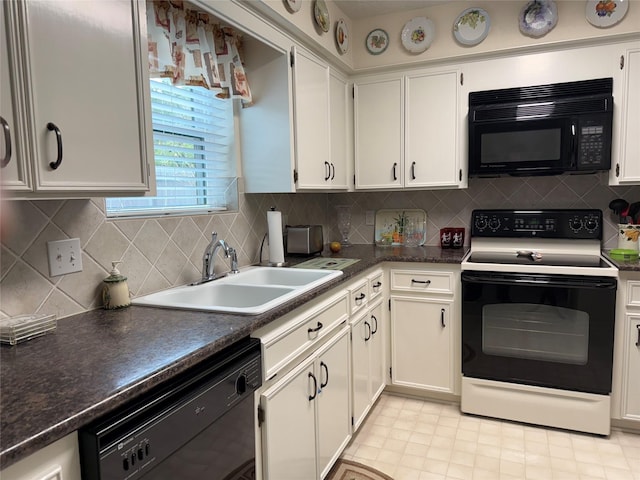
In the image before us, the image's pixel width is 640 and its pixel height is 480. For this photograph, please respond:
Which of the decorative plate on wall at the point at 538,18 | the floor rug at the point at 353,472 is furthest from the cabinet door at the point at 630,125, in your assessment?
the floor rug at the point at 353,472

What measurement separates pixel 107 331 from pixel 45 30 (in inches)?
32.0

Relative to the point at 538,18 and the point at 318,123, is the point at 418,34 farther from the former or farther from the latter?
the point at 318,123

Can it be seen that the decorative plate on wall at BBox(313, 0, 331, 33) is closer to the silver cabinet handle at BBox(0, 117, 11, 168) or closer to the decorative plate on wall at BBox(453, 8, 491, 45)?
the decorative plate on wall at BBox(453, 8, 491, 45)

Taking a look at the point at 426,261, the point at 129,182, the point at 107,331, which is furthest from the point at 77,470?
the point at 426,261

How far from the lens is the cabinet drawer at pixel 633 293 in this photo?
223 cm

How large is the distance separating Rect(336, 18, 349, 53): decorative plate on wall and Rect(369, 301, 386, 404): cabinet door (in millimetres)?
1638

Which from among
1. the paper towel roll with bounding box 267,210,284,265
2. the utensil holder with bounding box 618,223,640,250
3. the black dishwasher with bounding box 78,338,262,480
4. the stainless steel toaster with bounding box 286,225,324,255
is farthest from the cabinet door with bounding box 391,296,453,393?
the black dishwasher with bounding box 78,338,262,480

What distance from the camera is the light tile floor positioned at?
6.76 feet

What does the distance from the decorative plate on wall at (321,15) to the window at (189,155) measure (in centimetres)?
70

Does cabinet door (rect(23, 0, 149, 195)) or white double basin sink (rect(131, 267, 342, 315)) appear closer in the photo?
cabinet door (rect(23, 0, 149, 195))

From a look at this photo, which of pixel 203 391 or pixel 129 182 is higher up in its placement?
pixel 129 182

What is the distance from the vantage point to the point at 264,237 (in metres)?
2.55

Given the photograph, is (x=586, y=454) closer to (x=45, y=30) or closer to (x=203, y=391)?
(x=203, y=391)

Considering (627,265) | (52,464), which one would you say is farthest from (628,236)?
(52,464)
